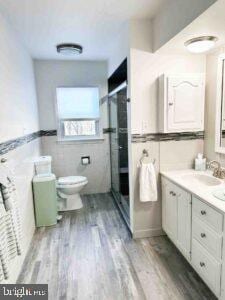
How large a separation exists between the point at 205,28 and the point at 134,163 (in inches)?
55.4

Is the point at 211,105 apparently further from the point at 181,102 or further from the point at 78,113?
the point at 78,113

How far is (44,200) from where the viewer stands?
9.58ft

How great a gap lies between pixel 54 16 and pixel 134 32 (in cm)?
80

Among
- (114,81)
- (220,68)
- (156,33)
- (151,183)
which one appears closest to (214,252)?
(151,183)

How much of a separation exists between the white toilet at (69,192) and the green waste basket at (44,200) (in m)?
0.38

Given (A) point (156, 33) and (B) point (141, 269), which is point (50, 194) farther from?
(A) point (156, 33)

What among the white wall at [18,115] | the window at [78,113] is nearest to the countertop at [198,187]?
Result: the white wall at [18,115]

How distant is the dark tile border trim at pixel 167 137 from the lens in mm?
2439

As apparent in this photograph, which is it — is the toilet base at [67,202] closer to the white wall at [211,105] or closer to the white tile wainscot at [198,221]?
the white tile wainscot at [198,221]

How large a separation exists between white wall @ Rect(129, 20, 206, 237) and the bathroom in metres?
0.01

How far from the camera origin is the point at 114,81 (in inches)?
148

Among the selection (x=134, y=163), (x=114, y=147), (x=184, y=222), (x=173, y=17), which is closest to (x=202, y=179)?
(x=184, y=222)

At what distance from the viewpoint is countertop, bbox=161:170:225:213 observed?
1612 millimetres
